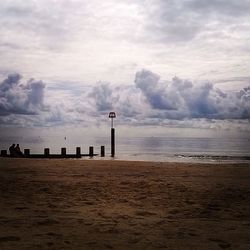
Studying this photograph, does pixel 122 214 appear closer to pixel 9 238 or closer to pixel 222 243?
pixel 222 243

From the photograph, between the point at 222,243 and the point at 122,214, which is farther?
the point at 122,214

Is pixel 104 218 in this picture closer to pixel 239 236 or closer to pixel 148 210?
pixel 148 210

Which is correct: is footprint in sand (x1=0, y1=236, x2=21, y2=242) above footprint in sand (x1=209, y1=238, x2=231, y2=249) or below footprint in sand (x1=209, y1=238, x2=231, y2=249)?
above

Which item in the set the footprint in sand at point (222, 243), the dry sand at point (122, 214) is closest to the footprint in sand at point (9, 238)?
the dry sand at point (122, 214)

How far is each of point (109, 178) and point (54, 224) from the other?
8.02 meters

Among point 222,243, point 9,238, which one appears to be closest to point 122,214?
point 222,243

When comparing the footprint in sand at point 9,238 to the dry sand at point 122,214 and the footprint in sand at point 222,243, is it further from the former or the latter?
the footprint in sand at point 222,243

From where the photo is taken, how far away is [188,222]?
26.8 feet

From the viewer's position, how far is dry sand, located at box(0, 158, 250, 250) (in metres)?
6.58

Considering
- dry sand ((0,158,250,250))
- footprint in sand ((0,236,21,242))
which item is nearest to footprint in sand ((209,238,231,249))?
dry sand ((0,158,250,250))

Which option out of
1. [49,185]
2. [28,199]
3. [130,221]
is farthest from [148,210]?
[49,185]

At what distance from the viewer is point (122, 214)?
8828 mm

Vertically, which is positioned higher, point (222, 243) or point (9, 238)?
point (9, 238)

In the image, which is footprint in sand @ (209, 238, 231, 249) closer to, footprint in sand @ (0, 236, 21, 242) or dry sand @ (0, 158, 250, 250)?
dry sand @ (0, 158, 250, 250)
